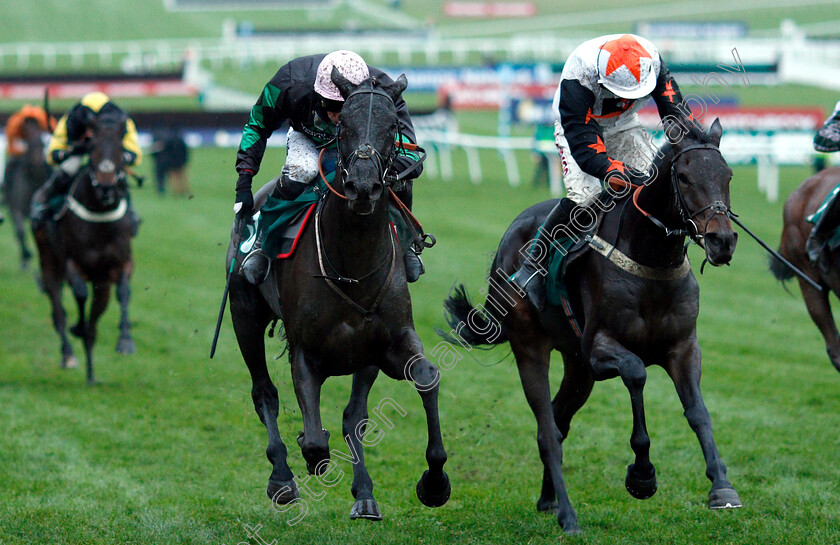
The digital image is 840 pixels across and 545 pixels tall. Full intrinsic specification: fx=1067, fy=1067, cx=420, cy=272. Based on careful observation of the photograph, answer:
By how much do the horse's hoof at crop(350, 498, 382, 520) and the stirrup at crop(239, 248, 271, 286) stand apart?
1265mm

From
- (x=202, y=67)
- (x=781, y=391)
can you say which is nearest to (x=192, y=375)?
(x=781, y=391)

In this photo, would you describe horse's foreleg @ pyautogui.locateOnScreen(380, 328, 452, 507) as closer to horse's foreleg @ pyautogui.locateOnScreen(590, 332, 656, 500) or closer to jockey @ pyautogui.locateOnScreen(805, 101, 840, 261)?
horse's foreleg @ pyautogui.locateOnScreen(590, 332, 656, 500)

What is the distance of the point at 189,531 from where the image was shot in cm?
542

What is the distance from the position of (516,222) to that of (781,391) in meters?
3.58

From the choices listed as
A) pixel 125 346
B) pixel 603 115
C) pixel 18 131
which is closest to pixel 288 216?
pixel 603 115

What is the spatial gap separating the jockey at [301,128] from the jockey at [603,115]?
0.78 meters

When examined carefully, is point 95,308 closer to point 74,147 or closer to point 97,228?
point 97,228

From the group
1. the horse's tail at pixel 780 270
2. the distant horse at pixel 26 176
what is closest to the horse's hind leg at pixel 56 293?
the distant horse at pixel 26 176

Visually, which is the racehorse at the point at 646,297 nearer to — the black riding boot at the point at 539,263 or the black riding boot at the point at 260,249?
the black riding boot at the point at 539,263

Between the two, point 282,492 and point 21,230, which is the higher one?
point 282,492

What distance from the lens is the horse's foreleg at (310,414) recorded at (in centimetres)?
481

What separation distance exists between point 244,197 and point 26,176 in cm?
1011

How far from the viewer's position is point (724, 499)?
4547 millimetres

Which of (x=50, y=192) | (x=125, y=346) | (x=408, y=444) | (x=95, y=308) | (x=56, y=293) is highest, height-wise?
(x=50, y=192)
